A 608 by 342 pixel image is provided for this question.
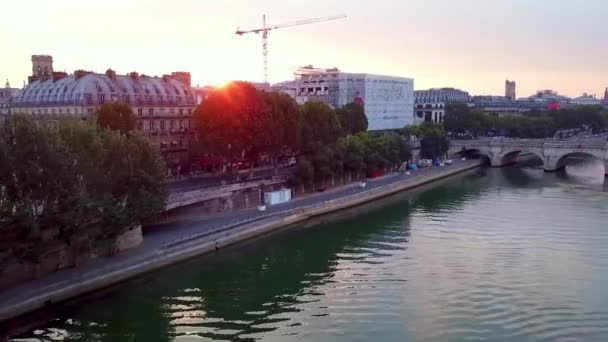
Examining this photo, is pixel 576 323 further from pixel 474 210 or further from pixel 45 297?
pixel 474 210

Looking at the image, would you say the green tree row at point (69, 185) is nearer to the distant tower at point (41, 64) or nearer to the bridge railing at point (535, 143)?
the distant tower at point (41, 64)

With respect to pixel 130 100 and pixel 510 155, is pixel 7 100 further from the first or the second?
pixel 510 155

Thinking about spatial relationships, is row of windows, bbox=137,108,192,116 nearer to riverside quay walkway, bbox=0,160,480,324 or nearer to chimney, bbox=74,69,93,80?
chimney, bbox=74,69,93,80

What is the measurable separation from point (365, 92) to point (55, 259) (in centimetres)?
8161

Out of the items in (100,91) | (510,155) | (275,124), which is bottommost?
(510,155)

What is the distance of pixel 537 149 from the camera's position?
84.4m

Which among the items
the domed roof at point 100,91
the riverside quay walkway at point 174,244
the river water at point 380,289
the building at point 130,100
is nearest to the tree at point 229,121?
the building at point 130,100

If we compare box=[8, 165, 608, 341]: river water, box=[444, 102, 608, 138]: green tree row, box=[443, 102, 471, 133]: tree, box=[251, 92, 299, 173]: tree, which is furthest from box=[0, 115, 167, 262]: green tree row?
box=[444, 102, 608, 138]: green tree row

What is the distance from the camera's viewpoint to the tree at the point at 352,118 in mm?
78812

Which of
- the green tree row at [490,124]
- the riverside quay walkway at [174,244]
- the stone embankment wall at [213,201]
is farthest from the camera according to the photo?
the green tree row at [490,124]

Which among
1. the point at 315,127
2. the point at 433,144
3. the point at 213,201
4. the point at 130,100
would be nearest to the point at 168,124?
the point at 130,100

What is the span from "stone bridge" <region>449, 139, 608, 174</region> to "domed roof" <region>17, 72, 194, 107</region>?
4999 centimetres

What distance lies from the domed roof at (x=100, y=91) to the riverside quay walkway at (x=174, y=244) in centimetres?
1791

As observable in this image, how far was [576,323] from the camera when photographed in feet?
83.9
